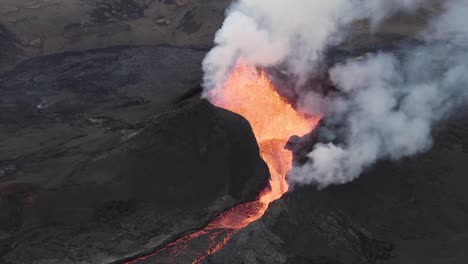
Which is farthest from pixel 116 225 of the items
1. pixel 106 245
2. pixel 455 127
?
pixel 455 127

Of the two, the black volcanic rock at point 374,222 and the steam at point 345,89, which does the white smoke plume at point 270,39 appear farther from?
the black volcanic rock at point 374,222

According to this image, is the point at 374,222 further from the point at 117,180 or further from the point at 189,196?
the point at 117,180

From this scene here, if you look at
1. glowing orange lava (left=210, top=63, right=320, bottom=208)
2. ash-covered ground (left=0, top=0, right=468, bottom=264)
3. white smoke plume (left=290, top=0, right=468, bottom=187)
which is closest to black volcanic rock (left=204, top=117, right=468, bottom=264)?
ash-covered ground (left=0, top=0, right=468, bottom=264)

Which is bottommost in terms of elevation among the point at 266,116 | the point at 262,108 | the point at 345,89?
the point at 266,116

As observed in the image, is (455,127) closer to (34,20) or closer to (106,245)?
(106,245)

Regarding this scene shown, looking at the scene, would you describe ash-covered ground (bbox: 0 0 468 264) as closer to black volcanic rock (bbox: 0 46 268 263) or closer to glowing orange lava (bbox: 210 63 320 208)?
black volcanic rock (bbox: 0 46 268 263)

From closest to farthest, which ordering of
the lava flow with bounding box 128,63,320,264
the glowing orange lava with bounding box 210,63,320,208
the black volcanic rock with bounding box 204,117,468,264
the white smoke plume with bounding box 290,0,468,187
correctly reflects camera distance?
the black volcanic rock with bounding box 204,117,468,264
the white smoke plume with bounding box 290,0,468,187
the lava flow with bounding box 128,63,320,264
the glowing orange lava with bounding box 210,63,320,208

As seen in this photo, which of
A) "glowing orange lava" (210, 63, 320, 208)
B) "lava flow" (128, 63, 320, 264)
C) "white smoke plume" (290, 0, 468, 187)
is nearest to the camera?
"white smoke plume" (290, 0, 468, 187)

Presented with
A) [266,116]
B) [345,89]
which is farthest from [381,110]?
[266,116]

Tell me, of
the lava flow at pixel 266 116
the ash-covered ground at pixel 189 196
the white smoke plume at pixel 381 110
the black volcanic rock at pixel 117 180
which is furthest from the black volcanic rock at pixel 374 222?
the black volcanic rock at pixel 117 180
